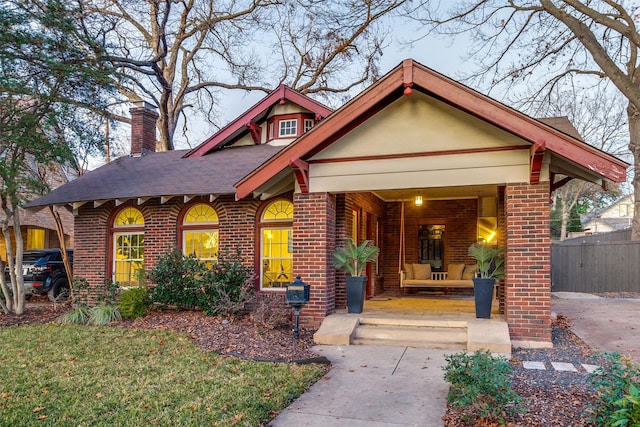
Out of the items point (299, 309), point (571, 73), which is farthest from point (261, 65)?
point (299, 309)

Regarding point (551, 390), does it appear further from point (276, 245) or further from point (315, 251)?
point (276, 245)

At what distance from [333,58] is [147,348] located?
17.9m

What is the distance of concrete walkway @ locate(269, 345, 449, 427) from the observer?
4254 millimetres

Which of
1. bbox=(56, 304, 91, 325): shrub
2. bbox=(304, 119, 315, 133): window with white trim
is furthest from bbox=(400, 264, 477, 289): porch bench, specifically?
bbox=(56, 304, 91, 325): shrub

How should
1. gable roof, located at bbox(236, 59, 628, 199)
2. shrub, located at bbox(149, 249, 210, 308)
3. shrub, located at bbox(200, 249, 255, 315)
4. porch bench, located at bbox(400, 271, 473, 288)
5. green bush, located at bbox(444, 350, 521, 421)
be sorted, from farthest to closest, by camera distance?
porch bench, located at bbox(400, 271, 473, 288), shrub, located at bbox(149, 249, 210, 308), shrub, located at bbox(200, 249, 255, 315), gable roof, located at bbox(236, 59, 628, 199), green bush, located at bbox(444, 350, 521, 421)

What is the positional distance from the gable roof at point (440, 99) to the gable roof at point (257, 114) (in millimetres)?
4150

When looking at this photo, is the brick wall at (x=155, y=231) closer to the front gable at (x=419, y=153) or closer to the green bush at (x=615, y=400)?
the front gable at (x=419, y=153)

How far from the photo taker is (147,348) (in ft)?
22.5

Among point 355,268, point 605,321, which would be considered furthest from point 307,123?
point 605,321

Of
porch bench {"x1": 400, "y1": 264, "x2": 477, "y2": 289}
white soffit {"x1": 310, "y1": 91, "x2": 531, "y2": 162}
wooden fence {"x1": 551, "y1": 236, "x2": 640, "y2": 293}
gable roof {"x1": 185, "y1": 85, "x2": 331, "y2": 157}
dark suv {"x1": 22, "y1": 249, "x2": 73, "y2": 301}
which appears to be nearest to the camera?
white soffit {"x1": 310, "y1": 91, "x2": 531, "y2": 162}

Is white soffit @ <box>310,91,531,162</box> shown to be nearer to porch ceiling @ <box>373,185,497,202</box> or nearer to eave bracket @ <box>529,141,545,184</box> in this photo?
eave bracket @ <box>529,141,545,184</box>

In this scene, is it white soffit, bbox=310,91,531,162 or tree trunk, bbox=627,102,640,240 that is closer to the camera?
white soffit, bbox=310,91,531,162

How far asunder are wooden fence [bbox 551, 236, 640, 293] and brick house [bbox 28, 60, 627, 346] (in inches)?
259

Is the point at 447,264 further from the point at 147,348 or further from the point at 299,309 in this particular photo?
the point at 147,348
